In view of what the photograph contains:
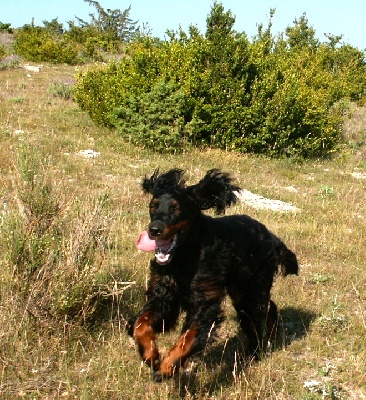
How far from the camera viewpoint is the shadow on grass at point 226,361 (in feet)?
12.3

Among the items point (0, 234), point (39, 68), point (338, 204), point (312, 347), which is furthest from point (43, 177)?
point (39, 68)

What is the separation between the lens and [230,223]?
4.29 meters

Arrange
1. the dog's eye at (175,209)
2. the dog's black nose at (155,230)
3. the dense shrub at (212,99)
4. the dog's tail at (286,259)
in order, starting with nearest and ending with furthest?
the dog's black nose at (155,230)
the dog's eye at (175,209)
the dog's tail at (286,259)
the dense shrub at (212,99)

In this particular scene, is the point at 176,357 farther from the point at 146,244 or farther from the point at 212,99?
the point at 212,99

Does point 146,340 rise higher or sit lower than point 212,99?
lower

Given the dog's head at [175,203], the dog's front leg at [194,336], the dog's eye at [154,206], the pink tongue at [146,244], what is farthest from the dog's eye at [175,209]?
the dog's front leg at [194,336]

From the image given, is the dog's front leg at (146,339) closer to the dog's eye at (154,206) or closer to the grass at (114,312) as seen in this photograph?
the grass at (114,312)

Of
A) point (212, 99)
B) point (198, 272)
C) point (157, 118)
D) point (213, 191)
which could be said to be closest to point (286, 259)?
point (213, 191)

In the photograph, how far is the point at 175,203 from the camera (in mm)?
3701

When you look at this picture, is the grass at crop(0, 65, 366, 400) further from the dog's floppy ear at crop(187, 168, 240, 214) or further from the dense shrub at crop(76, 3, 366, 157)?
the dense shrub at crop(76, 3, 366, 157)

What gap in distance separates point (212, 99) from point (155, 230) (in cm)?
938

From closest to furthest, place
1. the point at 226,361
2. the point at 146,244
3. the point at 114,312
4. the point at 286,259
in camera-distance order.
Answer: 1. the point at 146,244
2. the point at 226,361
3. the point at 114,312
4. the point at 286,259

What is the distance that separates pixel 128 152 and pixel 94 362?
7.58 meters

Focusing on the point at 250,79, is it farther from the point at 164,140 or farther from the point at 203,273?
the point at 203,273
